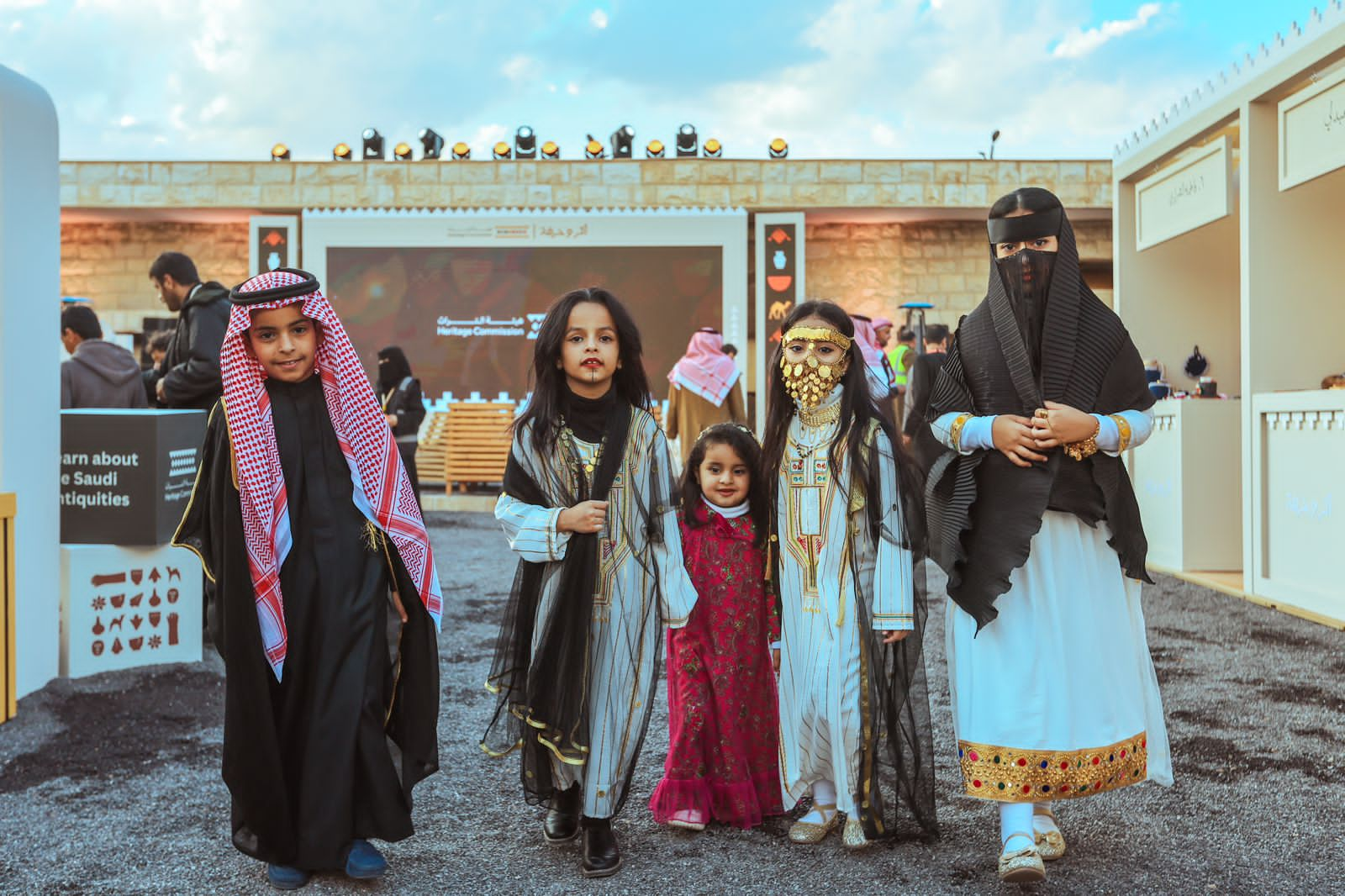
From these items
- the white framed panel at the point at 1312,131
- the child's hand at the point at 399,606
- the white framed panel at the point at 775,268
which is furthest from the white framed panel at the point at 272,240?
the child's hand at the point at 399,606

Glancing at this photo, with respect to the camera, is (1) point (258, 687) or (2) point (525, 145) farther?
(2) point (525, 145)

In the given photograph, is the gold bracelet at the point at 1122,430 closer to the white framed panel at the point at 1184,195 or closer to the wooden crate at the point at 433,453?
the white framed panel at the point at 1184,195

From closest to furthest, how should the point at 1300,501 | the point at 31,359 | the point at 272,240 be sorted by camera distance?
the point at 31,359 → the point at 1300,501 → the point at 272,240

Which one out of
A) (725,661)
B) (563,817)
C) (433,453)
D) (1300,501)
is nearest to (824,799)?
(725,661)

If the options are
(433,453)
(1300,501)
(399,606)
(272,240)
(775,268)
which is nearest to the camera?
(399,606)

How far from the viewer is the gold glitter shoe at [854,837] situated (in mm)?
2861

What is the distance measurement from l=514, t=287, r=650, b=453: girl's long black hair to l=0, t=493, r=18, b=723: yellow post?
2591 millimetres

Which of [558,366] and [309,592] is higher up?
[558,366]

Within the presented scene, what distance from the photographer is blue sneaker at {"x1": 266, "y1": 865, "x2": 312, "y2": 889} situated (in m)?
2.65

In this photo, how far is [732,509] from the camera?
312cm

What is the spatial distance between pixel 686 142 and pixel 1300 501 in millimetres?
9751

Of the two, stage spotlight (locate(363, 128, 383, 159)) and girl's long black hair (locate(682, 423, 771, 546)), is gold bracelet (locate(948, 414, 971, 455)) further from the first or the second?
stage spotlight (locate(363, 128, 383, 159))

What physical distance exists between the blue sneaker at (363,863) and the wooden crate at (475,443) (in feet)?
34.7

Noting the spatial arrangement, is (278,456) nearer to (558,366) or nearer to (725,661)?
(558,366)
